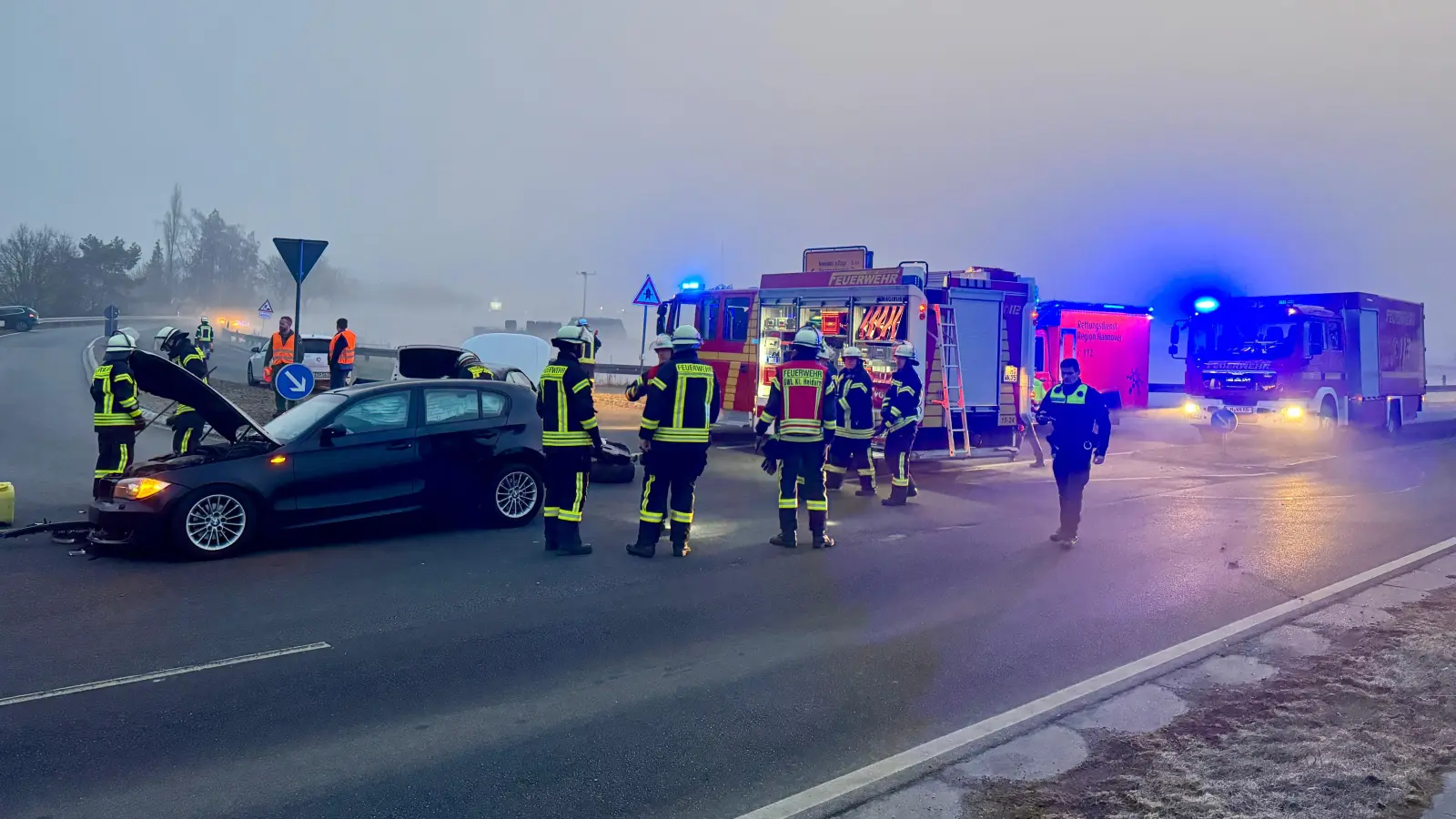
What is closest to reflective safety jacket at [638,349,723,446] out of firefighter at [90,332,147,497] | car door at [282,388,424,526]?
car door at [282,388,424,526]

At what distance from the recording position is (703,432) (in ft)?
26.7

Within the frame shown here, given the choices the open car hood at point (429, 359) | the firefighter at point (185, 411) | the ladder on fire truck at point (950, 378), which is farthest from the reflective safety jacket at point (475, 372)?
the ladder on fire truck at point (950, 378)

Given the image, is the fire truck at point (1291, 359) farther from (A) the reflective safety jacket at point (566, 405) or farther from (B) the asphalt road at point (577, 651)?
(A) the reflective safety jacket at point (566, 405)

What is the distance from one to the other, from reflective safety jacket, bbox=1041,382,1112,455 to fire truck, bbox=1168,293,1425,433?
11.5 metres

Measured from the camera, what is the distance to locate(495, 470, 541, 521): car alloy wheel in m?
9.27

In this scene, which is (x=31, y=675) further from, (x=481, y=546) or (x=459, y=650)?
(x=481, y=546)

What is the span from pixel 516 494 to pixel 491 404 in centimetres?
89

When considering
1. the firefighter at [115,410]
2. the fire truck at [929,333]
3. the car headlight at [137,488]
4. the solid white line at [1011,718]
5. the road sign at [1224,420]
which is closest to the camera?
the solid white line at [1011,718]

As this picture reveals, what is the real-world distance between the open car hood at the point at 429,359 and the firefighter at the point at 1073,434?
28.1 ft

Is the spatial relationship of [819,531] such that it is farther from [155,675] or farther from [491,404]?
[155,675]

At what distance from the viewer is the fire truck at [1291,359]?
18.8m

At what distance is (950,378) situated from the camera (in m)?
13.6

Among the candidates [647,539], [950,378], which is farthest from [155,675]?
[950,378]

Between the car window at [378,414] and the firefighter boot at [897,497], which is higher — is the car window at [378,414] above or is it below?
above
